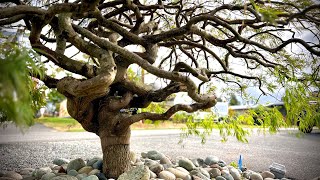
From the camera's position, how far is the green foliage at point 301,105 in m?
2.10

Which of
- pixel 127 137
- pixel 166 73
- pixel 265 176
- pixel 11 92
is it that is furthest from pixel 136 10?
pixel 265 176

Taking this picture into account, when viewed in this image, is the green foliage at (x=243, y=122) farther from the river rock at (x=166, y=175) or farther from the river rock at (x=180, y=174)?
the river rock at (x=166, y=175)

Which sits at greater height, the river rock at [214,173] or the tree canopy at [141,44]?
the tree canopy at [141,44]

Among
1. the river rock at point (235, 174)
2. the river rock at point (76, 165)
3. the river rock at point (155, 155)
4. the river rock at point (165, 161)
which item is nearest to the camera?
the river rock at point (76, 165)

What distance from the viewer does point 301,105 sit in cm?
218

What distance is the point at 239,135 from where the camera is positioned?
101 inches

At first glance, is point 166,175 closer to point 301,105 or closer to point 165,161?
point 165,161

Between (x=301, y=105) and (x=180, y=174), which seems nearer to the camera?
(x=301, y=105)

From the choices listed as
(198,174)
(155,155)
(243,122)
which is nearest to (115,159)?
(198,174)

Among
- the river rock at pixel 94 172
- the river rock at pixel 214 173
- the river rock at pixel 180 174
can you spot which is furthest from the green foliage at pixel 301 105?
the river rock at pixel 94 172

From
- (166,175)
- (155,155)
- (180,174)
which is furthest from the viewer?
(155,155)

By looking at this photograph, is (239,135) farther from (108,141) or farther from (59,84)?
(59,84)

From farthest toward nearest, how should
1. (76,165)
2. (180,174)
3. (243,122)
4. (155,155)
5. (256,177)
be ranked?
(155,155)
(243,122)
(256,177)
(76,165)
(180,174)

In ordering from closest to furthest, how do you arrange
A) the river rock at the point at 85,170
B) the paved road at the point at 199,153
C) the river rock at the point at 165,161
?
the river rock at the point at 85,170
the river rock at the point at 165,161
the paved road at the point at 199,153
